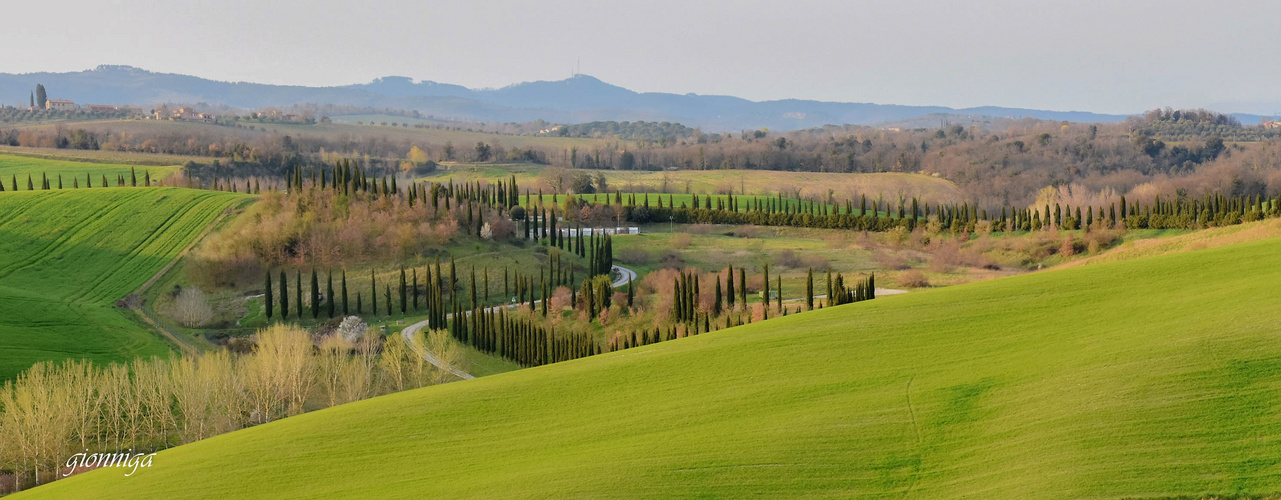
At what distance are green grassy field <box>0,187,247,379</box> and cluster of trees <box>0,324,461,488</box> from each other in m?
7.67

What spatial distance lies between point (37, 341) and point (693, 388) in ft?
163

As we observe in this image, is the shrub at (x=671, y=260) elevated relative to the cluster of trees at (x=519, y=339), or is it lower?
elevated

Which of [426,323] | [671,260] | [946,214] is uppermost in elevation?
[946,214]

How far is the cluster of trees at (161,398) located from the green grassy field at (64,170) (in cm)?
9986

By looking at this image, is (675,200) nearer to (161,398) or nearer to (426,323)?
(426,323)

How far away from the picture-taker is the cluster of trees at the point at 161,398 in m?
48.3

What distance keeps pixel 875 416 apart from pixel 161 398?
37.6m

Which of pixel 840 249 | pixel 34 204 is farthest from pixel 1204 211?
pixel 34 204

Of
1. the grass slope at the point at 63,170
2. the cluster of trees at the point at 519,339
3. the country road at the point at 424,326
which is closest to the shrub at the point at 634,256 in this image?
the country road at the point at 424,326

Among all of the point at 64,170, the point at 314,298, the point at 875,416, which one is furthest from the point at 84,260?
the point at 875,416

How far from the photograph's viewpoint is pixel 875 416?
35.9 metres

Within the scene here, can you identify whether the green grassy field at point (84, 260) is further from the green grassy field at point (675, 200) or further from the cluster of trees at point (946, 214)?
the cluster of trees at point (946, 214)

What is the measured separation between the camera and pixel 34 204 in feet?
381

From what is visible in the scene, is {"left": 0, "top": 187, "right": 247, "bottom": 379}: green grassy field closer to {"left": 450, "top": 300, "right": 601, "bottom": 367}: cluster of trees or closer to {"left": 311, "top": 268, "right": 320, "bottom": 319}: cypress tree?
{"left": 311, "top": 268, "right": 320, "bottom": 319}: cypress tree
